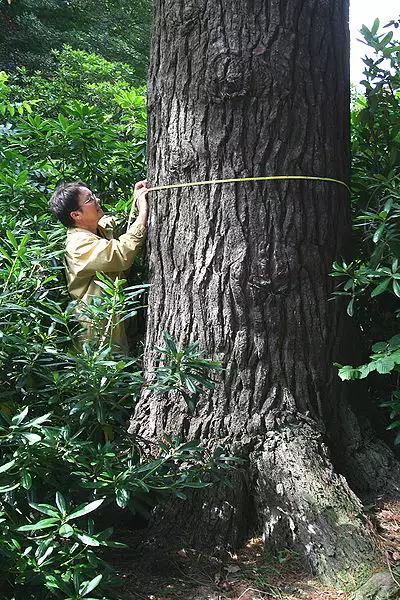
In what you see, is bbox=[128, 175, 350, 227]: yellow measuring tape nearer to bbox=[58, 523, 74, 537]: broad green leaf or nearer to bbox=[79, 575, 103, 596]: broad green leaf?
bbox=[58, 523, 74, 537]: broad green leaf

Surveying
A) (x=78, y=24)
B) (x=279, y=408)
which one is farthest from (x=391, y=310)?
(x=78, y=24)

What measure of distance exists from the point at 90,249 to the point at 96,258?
6 centimetres

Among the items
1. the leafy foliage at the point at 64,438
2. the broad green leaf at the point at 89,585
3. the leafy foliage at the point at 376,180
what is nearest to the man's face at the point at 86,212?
the leafy foliage at the point at 64,438

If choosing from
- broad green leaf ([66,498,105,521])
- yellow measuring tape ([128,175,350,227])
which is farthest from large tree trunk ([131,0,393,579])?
broad green leaf ([66,498,105,521])

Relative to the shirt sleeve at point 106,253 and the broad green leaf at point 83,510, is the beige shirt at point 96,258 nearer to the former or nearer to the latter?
the shirt sleeve at point 106,253

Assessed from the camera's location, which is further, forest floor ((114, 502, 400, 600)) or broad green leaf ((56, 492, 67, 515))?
forest floor ((114, 502, 400, 600))

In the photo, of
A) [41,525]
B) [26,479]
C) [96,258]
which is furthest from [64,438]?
[96,258]

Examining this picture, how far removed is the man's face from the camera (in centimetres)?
362

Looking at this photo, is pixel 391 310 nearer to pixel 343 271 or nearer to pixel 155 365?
pixel 343 271

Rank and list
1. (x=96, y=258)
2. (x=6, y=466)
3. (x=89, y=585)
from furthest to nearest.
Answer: (x=96, y=258), (x=6, y=466), (x=89, y=585)

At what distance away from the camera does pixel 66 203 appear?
361cm

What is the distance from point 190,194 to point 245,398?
1013 millimetres

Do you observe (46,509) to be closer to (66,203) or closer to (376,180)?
(66,203)

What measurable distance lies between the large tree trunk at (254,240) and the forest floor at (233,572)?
0.16 m
